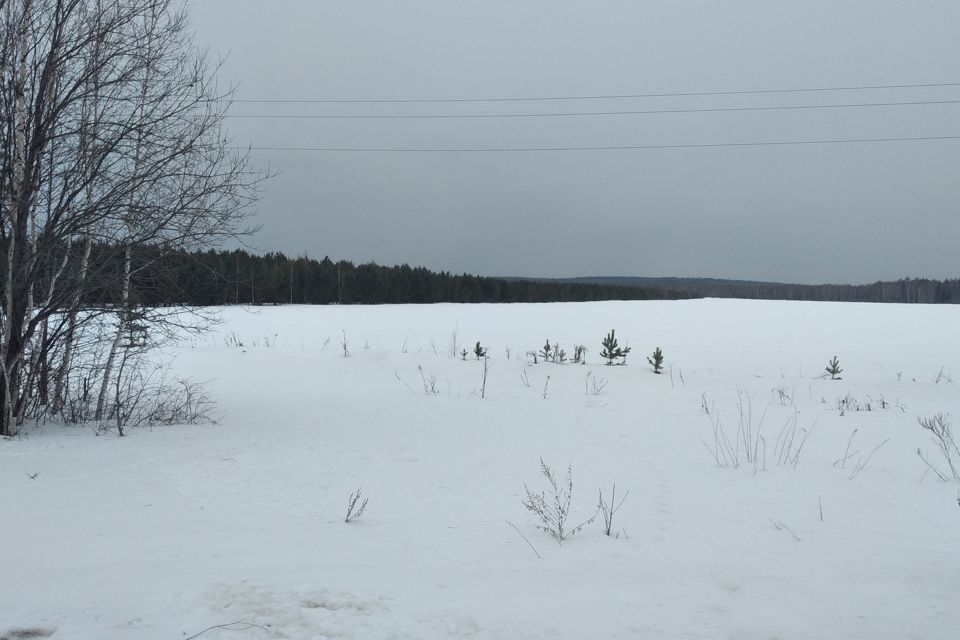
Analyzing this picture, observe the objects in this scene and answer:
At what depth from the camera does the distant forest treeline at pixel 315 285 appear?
731cm

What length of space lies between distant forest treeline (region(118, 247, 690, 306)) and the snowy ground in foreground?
169cm

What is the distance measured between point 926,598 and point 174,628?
336cm

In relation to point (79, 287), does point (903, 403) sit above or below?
below

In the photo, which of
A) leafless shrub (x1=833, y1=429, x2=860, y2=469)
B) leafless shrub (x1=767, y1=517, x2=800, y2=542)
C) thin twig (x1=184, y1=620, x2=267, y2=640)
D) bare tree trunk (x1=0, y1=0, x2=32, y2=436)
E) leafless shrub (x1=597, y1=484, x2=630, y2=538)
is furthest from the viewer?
bare tree trunk (x1=0, y1=0, x2=32, y2=436)

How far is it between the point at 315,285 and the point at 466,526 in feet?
158

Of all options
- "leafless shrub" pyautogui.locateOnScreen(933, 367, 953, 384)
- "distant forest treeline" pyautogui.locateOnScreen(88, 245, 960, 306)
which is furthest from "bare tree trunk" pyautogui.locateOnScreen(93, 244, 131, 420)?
"leafless shrub" pyautogui.locateOnScreen(933, 367, 953, 384)

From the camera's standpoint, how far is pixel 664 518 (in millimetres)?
4180

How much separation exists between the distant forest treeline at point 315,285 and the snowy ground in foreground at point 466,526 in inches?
66.7

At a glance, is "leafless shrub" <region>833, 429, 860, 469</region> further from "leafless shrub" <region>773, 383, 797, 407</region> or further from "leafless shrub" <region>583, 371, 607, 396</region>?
"leafless shrub" <region>583, 371, 607, 396</region>

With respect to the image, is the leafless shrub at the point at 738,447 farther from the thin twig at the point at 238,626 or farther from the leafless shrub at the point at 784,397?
the thin twig at the point at 238,626

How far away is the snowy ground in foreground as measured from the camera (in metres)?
2.65

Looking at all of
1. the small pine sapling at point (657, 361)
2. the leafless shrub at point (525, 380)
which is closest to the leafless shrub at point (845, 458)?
the leafless shrub at point (525, 380)

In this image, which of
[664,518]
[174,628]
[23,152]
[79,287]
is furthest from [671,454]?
[23,152]

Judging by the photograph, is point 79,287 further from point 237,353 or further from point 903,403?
point 903,403
